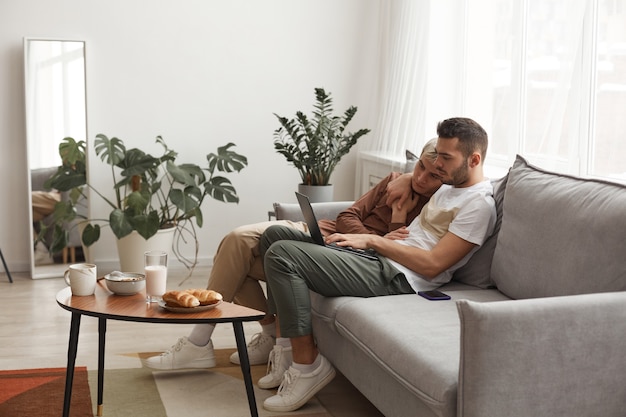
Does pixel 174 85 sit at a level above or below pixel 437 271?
above

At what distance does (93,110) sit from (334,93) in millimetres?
1609

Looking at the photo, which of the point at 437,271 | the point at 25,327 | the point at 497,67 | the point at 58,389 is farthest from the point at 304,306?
the point at 497,67

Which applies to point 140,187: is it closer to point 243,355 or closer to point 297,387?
point 297,387

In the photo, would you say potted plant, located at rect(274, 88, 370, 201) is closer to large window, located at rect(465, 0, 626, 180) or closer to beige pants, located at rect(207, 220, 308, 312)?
large window, located at rect(465, 0, 626, 180)

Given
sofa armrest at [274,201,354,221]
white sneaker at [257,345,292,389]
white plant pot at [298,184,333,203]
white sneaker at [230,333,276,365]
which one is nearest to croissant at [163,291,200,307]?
white sneaker at [257,345,292,389]

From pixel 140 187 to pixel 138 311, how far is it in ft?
8.34

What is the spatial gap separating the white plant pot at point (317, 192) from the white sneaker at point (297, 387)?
1959 mm

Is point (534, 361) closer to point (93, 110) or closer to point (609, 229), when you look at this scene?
point (609, 229)

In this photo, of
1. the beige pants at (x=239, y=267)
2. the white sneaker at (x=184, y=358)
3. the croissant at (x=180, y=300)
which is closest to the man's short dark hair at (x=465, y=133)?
the beige pants at (x=239, y=267)

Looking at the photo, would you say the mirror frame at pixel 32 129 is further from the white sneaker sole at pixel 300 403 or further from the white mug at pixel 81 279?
the white sneaker sole at pixel 300 403

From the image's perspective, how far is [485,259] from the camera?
2.93 metres

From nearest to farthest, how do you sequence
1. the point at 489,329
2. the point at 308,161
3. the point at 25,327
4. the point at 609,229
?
1. the point at 489,329
2. the point at 609,229
3. the point at 25,327
4. the point at 308,161

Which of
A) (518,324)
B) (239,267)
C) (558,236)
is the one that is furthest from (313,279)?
(518,324)

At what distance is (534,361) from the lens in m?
1.96
